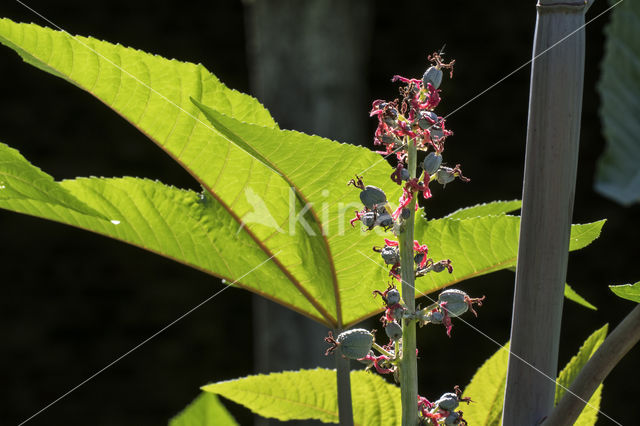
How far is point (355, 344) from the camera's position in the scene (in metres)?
0.31

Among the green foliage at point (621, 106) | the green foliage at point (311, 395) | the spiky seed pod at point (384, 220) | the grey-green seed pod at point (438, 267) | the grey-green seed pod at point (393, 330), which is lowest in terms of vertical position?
the green foliage at point (311, 395)

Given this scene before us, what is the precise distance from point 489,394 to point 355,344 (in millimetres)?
152

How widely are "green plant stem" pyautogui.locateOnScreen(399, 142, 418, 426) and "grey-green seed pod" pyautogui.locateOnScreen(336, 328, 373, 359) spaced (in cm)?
2

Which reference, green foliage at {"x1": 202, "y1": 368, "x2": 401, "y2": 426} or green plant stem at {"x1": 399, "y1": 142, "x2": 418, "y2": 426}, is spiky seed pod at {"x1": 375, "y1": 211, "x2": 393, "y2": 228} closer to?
green plant stem at {"x1": 399, "y1": 142, "x2": 418, "y2": 426}

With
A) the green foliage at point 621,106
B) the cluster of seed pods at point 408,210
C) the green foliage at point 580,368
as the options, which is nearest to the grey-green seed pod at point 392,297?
the cluster of seed pods at point 408,210

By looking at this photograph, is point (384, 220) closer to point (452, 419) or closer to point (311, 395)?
point (452, 419)

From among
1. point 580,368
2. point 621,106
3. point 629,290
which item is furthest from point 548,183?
point 621,106

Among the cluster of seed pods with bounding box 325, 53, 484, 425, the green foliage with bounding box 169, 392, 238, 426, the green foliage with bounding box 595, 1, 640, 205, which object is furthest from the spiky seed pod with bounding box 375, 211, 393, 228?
the green foliage with bounding box 595, 1, 640, 205

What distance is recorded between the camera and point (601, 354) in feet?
0.84

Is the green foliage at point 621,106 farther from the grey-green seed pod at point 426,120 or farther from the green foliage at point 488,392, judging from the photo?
the grey-green seed pod at point 426,120

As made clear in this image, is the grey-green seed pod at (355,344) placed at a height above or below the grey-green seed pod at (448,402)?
above

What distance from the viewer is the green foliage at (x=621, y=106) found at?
3.66 feet

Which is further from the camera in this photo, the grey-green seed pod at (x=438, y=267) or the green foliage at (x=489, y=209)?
the green foliage at (x=489, y=209)

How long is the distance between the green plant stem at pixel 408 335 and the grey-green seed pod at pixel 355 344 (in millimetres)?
21
